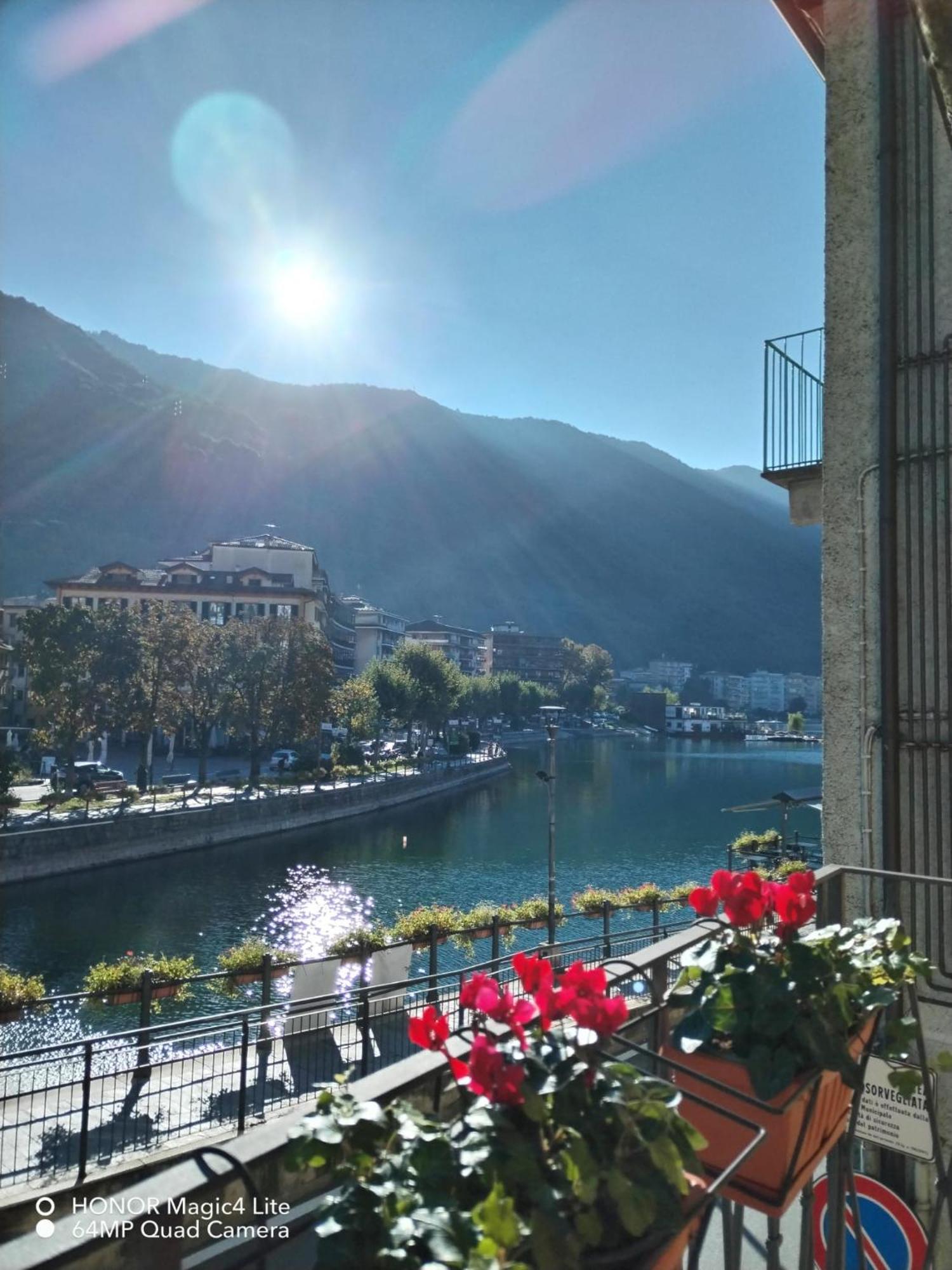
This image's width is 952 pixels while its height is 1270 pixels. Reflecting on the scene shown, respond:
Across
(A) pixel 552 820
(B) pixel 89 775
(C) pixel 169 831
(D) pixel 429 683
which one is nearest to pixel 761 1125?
(A) pixel 552 820

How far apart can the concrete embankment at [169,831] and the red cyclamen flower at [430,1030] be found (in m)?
30.7

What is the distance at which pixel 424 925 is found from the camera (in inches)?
650

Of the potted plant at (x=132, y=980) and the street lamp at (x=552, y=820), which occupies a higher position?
the street lamp at (x=552, y=820)

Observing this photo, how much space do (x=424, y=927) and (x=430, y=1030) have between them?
15.8 m

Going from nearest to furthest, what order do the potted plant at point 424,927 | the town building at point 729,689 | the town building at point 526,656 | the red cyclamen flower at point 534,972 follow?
the red cyclamen flower at point 534,972 < the potted plant at point 424,927 < the town building at point 526,656 < the town building at point 729,689

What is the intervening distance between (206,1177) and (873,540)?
5259 mm

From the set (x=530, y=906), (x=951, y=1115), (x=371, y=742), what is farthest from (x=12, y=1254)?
(x=371, y=742)

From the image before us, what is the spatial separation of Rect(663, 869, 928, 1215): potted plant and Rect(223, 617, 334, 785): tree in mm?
44035

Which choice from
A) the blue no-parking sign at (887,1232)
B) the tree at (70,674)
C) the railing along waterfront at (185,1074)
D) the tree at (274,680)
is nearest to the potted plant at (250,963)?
the railing along waterfront at (185,1074)

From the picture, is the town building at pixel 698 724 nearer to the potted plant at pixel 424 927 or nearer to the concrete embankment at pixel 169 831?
the concrete embankment at pixel 169 831

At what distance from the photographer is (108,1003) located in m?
13.2

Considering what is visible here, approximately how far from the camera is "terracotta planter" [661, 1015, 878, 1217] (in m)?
1.71

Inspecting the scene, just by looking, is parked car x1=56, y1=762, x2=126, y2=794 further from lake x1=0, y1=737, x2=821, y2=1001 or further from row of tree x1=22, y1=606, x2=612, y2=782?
lake x1=0, y1=737, x2=821, y2=1001

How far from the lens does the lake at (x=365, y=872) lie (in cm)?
2397
